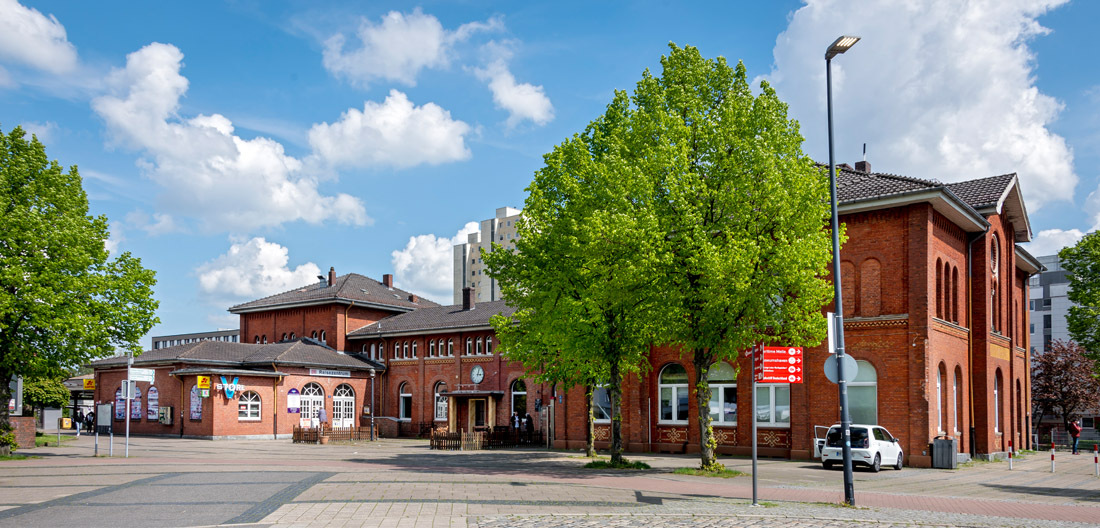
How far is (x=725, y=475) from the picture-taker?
21.7 metres

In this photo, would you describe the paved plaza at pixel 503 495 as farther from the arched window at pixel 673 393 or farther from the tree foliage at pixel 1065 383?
the tree foliage at pixel 1065 383

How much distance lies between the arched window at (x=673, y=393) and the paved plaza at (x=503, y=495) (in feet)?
18.5

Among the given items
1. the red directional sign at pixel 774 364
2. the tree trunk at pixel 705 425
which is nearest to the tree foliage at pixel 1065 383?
the tree trunk at pixel 705 425

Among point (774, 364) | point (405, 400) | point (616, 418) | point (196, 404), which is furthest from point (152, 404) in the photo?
point (774, 364)

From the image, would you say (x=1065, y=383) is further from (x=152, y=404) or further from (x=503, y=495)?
(x=152, y=404)

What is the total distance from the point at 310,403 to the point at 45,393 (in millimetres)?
17246

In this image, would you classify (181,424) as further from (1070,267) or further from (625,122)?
(1070,267)

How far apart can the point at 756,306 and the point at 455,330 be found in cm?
3038

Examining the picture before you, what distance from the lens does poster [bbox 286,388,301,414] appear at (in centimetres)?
4719

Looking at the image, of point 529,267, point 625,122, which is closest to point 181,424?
point 529,267

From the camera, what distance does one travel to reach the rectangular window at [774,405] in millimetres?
29891

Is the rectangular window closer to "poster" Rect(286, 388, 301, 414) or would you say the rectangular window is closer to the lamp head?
the lamp head

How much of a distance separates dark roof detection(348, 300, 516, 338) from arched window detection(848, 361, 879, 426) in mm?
22764

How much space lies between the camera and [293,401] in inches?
1870
